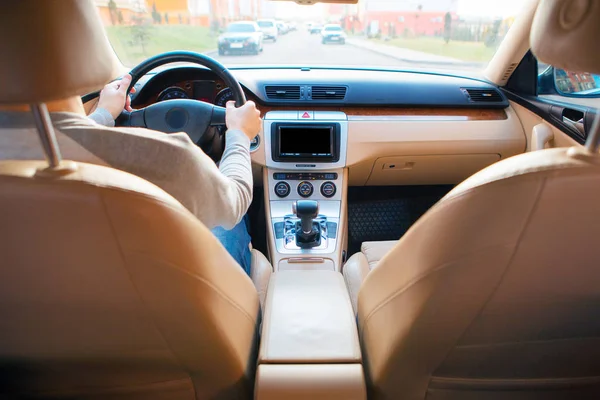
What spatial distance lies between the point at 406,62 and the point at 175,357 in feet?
7.07

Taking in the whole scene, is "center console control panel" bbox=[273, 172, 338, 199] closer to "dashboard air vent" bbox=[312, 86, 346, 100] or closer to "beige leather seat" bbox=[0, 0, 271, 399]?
"dashboard air vent" bbox=[312, 86, 346, 100]

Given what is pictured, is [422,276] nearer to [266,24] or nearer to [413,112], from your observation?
[413,112]

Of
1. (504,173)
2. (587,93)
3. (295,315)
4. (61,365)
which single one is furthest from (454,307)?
(587,93)

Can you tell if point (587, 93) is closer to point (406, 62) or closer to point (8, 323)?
point (406, 62)

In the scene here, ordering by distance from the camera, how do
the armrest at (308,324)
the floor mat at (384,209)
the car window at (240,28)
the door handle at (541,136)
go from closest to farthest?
the armrest at (308,324) < the door handle at (541,136) < the car window at (240,28) < the floor mat at (384,209)

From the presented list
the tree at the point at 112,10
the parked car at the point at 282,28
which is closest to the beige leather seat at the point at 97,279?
the tree at the point at 112,10

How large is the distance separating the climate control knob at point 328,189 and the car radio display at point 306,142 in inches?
5.3

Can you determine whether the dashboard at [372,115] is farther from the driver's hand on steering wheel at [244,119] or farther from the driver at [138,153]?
the driver at [138,153]

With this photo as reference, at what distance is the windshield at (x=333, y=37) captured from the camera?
233cm

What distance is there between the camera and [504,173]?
2.35 ft

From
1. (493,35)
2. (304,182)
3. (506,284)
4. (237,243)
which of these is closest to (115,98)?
Result: (237,243)

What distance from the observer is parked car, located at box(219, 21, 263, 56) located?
2.54 m

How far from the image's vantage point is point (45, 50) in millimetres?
615

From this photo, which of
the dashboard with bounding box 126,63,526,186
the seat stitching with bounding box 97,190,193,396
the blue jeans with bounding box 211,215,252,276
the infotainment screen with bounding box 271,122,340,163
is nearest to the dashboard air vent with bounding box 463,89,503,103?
the dashboard with bounding box 126,63,526,186
